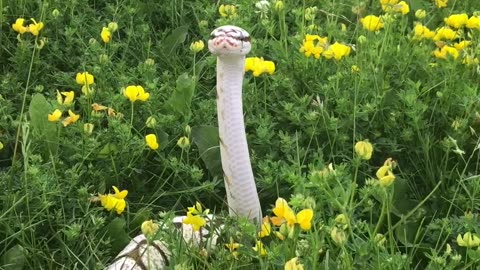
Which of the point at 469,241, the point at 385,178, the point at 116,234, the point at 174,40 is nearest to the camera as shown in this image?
the point at 385,178

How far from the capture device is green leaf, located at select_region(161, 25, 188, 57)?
279cm

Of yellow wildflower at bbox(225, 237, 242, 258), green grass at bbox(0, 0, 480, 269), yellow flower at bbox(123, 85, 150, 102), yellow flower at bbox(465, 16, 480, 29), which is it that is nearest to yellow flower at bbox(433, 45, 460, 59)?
green grass at bbox(0, 0, 480, 269)

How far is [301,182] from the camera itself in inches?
70.2

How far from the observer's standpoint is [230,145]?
1.91 metres

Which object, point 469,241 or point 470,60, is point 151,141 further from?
point 470,60

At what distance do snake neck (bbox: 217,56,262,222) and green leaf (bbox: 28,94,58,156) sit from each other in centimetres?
48

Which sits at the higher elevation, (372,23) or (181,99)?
(372,23)

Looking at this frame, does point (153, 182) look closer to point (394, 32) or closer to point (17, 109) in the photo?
point (17, 109)

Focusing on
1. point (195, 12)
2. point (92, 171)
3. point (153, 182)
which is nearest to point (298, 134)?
point (153, 182)

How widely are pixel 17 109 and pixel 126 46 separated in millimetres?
439

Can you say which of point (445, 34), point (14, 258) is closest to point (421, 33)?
point (445, 34)

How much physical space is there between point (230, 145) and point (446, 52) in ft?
2.57

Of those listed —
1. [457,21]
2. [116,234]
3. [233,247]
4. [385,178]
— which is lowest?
[116,234]

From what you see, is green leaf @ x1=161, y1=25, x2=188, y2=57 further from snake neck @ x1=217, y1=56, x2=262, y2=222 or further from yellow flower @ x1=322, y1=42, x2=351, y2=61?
snake neck @ x1=217, y1=56, x2=262, y2=222
